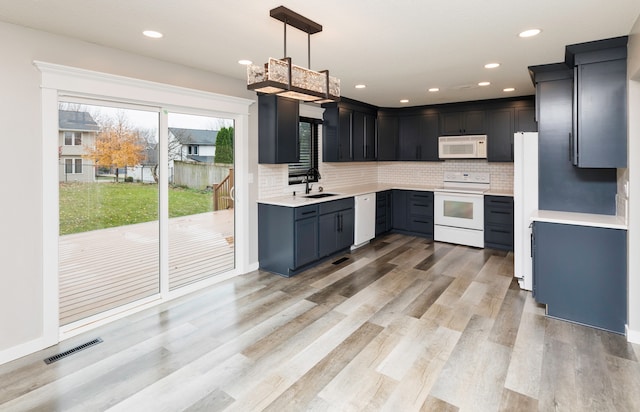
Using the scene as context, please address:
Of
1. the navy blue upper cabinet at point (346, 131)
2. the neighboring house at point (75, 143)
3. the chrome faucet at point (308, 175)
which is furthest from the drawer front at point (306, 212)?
the neighboring house at point (75, 143)

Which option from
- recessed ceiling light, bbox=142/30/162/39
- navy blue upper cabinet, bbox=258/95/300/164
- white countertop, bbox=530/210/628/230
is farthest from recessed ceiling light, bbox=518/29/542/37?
recessed ceiling light, bbox=142/30/162/39

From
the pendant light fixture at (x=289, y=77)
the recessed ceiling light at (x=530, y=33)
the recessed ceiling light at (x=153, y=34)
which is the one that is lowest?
the pendant light fixture at (x=289, y=77)

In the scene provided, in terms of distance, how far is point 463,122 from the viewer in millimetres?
6340

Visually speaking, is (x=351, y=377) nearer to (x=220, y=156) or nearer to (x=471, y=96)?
(x=220, y=156)

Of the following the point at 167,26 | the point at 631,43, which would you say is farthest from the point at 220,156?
the point at 631,43

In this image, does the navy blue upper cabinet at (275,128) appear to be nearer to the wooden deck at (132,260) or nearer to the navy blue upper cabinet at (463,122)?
the wooden deck at (132,260)

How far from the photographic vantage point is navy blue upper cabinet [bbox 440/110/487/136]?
20.2 ft

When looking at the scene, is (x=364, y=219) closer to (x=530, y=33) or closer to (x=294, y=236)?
(x=294, y=236)

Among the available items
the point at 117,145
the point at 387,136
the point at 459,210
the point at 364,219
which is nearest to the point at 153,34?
the point at 117,145

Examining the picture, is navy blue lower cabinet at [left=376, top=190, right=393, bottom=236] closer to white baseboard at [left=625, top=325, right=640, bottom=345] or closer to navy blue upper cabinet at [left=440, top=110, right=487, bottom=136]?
navy blue upper cabinet at [left=440, top=110, right=487, bottom=136]

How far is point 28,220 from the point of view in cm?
279

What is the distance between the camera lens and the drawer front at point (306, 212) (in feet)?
14.8

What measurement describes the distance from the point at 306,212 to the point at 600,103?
319 cm

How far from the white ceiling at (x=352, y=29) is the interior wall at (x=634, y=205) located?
1.74 feet
